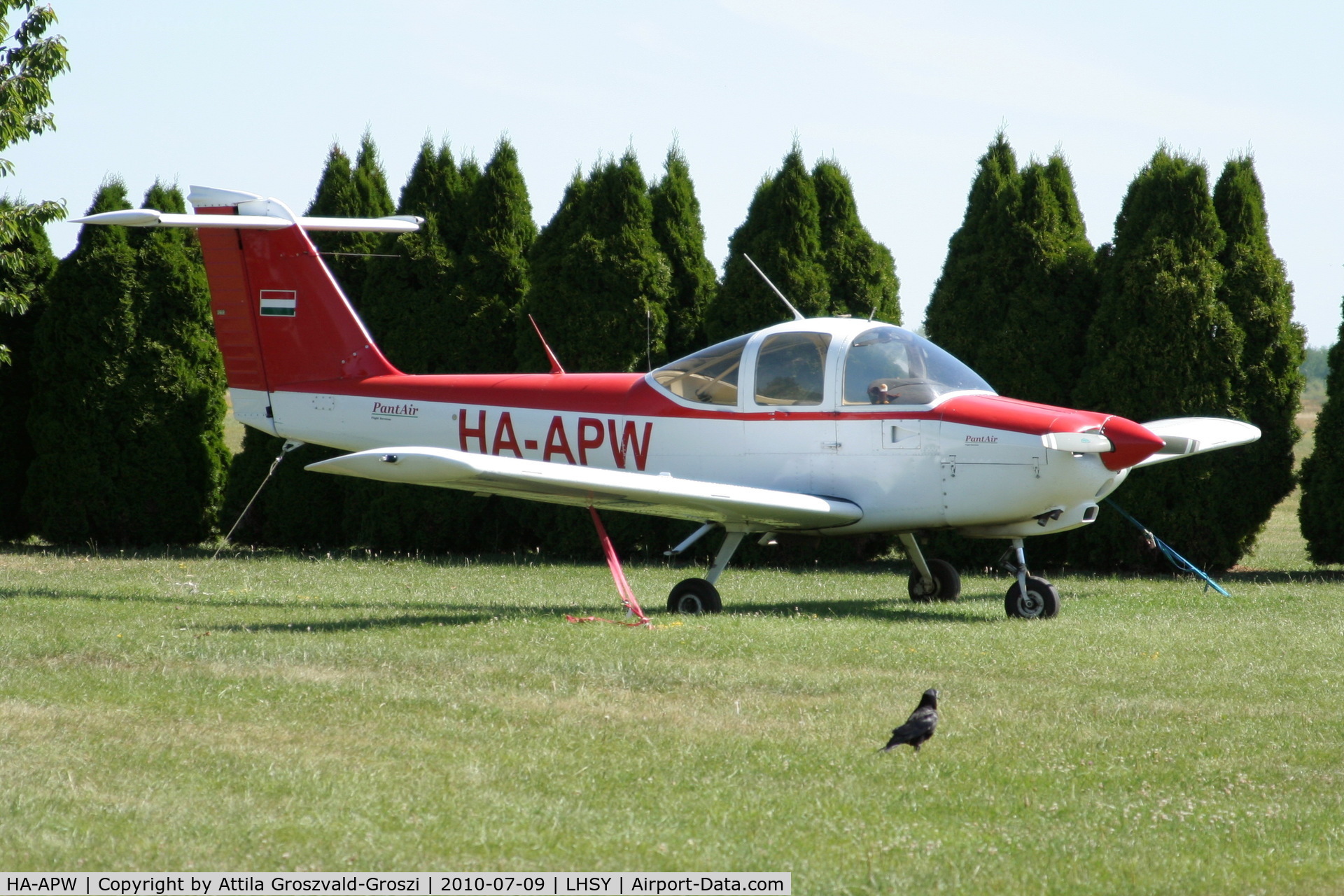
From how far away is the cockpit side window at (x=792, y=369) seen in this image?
9.77 metres

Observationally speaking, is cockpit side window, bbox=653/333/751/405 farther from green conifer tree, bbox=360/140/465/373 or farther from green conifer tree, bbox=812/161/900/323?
green conifer tree, bbox=360/140/465/373

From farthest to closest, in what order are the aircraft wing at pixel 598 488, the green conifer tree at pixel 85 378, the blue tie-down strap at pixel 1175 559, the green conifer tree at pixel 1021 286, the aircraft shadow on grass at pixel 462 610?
the green conifer tree at pixel 85 378 < the green conifer tree at pixel 1021 286 < the blue tie-down strap at pixel 1175 559 < the aircraft shadow on grass at pixel 462 610 < the aircraft wing at pixel 598 488

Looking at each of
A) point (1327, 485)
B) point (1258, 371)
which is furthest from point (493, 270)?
point (1327, 485)

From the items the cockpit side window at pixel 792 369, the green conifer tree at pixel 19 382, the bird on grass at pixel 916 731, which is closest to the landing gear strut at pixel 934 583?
the cockpit side window at pixel 792 369

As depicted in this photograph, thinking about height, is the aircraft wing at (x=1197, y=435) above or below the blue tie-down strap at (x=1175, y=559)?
above

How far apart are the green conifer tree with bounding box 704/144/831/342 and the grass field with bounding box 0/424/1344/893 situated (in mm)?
5199

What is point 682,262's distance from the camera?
15.4 metres

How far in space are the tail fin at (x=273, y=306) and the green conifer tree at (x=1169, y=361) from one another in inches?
283

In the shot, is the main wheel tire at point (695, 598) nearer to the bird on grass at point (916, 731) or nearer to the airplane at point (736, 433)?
the airplane at point (736, 433)

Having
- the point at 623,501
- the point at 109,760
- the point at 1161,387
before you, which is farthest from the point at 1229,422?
the point at 109,760

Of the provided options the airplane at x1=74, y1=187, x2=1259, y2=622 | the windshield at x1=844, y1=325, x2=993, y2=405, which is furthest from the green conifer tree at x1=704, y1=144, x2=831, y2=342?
the windshield at x1=844, y1=325, x2=993, y2=405

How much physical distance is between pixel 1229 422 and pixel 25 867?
10558mm

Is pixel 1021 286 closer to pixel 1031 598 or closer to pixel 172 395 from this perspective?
pixel 1031 598

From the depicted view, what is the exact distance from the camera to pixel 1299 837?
4305 millimetres
